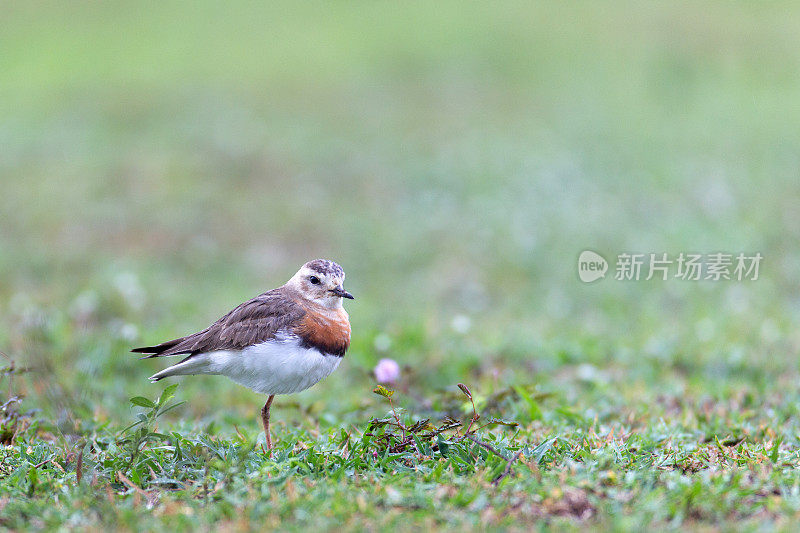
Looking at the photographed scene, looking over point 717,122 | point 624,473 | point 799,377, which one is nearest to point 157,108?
point 717,122

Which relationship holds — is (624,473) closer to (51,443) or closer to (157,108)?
(51,443)

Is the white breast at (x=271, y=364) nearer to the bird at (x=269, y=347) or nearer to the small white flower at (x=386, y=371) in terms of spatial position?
the bird at (x=269, y=347)

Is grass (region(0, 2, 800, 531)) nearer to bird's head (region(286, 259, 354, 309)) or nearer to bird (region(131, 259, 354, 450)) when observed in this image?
bird (region(131, 259, 354, 450))

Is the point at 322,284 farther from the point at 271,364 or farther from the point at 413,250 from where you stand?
the point at 413,250

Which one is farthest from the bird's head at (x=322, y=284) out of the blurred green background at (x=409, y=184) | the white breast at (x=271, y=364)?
the blurred green background at (x=409, y=184)

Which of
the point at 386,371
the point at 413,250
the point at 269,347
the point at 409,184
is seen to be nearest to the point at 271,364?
the point at 269,347

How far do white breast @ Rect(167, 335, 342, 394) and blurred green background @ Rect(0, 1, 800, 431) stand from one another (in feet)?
2.41

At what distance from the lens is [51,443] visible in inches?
192

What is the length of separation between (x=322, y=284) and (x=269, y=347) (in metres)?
0.54

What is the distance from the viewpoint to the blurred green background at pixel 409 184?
7.59 meters

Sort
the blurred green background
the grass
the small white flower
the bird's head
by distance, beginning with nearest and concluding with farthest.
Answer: the grass, the bird's head, the small white flower, the blurred green background

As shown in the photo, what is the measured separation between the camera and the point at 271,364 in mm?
4551

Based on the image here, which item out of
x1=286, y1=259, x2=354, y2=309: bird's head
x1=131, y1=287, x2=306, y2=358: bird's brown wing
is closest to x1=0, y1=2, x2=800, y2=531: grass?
x1=131, y1=287, x2=306, y2=358: bird's brown wing

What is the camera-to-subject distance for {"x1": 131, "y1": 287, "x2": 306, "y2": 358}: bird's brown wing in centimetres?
464
